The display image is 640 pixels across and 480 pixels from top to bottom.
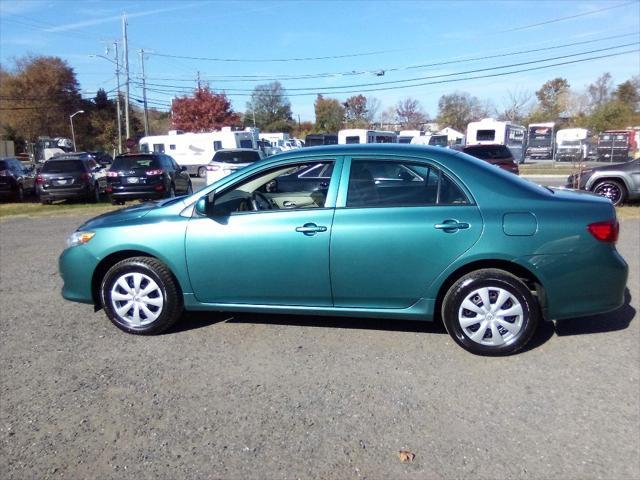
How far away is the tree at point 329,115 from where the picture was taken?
3231 inches

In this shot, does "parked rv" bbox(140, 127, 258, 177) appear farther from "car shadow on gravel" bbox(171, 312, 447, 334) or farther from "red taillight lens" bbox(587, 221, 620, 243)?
"red taillight lens" bbox(587, 221, 620, 243)

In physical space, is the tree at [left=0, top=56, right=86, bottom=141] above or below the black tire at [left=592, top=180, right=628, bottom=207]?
above

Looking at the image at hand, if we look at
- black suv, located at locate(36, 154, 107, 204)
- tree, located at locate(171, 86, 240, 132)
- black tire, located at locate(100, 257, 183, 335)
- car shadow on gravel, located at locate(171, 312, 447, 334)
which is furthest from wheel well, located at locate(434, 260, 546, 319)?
tree, located at locate(171, 86, 240, 132)

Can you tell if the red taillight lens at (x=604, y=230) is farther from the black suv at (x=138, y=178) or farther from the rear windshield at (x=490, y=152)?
the rear windshield at (x=490, y=152)

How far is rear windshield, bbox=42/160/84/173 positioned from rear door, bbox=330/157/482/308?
15.0 meters

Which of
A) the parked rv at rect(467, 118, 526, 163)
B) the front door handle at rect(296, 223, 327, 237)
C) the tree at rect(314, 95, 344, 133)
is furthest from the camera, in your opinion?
the tree at rect(314, 95, 344, 133)

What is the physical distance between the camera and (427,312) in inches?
168

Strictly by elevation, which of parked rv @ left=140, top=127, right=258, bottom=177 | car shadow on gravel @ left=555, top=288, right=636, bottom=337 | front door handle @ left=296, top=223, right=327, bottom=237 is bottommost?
car shadow on gravel @ left=555, top=288, right=636, bottom=337

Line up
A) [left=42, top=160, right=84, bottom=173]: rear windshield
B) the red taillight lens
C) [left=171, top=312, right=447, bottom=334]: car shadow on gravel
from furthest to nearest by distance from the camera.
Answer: [left=42, top=160, right=84, bottom=173]: rear windshield < [left=171, top=312, right=447, bottom=334]: car shadow on gravel < the red taillight lens

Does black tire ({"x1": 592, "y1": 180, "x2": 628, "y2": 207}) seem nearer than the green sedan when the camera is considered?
No

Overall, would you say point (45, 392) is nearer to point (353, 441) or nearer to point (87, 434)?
point (87, 434)

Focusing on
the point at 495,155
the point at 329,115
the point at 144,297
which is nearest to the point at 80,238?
Answer: the point at 144,297

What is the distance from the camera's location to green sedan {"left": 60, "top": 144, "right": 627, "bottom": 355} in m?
4.07

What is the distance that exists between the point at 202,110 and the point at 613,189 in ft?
209
